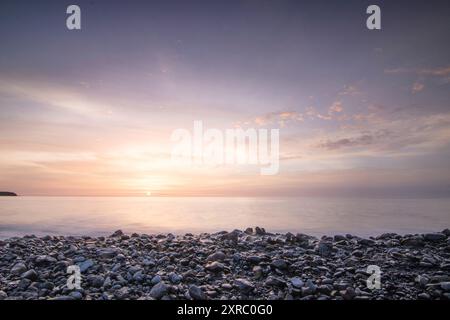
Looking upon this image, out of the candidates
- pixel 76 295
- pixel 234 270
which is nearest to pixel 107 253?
pixel 76 295

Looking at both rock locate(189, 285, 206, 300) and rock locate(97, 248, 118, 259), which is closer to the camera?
rock locate(189, 285, 206, 300)

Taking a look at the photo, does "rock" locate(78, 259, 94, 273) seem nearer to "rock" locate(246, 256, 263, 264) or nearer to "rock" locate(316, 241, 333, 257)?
"rock" locate(246, 256, 263, 264)

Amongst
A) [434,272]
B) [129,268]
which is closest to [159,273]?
[129,268]

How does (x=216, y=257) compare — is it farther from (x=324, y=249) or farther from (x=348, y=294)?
(x=348, y=294)

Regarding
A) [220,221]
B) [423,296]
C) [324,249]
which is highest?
[324,249]

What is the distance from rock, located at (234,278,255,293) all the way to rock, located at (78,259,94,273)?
11.0 feet

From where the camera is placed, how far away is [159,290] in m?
5.18

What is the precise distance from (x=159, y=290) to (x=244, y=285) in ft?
5.24

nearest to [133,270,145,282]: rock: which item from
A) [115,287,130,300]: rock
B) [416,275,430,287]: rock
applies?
[115,287,130,300]: rock

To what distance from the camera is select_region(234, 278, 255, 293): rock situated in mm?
5359
